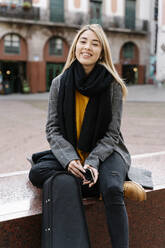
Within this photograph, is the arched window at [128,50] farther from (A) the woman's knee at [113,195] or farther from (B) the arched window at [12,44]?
(A) the woman's knee at [113,195]

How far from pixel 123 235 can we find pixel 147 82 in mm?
25364

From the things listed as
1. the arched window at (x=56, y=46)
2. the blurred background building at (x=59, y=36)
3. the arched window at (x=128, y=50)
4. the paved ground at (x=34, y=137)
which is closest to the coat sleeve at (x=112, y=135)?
the paved ground at (x=34, y=137)

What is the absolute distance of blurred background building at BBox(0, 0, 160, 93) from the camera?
2197cm

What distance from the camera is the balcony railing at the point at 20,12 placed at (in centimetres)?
2157

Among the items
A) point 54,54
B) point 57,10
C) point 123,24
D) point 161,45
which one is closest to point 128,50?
point 123,24

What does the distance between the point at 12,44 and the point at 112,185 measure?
69.2ft

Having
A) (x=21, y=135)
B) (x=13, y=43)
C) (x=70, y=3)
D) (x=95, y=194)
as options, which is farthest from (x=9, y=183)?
(x=70, y=3)

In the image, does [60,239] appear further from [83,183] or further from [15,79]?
[15,79]

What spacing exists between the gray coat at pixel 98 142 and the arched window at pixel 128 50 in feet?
77.2

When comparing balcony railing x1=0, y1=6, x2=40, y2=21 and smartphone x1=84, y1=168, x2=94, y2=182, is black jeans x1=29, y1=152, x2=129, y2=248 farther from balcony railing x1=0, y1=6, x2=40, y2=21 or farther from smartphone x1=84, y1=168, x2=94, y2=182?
balcony railing x1=0, y1=6, x2=40, y2=21

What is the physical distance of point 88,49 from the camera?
102 inches

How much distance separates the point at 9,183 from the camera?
9.24 feet

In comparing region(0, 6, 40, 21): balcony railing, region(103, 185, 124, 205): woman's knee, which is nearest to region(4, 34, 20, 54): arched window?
region(0, 6, 40, 21): balcony railing

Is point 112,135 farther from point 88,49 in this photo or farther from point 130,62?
point 130,62
